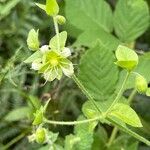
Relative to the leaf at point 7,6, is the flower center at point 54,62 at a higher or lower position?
higher

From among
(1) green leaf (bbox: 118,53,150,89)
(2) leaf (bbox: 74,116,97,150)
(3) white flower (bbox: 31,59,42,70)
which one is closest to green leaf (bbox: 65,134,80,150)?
(2) leaf (bbox: 74,116,97,150)

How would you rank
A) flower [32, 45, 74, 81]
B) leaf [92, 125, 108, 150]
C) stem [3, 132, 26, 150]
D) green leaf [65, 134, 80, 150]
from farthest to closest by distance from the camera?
1. stem [3, 132, 26, 150]
2. leaf [92, 125, 108, 150]
3. green leaf [65, 134, 80, 150]
4. flower [32, 45, 74, 81]

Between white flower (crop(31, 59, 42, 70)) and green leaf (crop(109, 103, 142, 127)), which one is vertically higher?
white flower (crop(31, 59, 42, 70))

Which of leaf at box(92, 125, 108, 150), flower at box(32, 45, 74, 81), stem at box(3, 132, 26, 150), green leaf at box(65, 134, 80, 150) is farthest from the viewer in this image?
stem at box(3, 132, 26, 150)

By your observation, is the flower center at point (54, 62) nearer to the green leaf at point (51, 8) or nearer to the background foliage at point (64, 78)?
the green leaf at point (51, 8)

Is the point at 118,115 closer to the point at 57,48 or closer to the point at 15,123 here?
the point at 57,48

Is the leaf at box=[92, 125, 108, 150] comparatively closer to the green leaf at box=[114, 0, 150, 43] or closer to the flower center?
the green leaf at box=[114, 0, 150, 43]

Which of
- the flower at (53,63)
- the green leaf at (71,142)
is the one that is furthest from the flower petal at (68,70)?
the green leaf at (71,142)

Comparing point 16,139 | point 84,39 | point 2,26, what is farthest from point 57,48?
point 2,26
